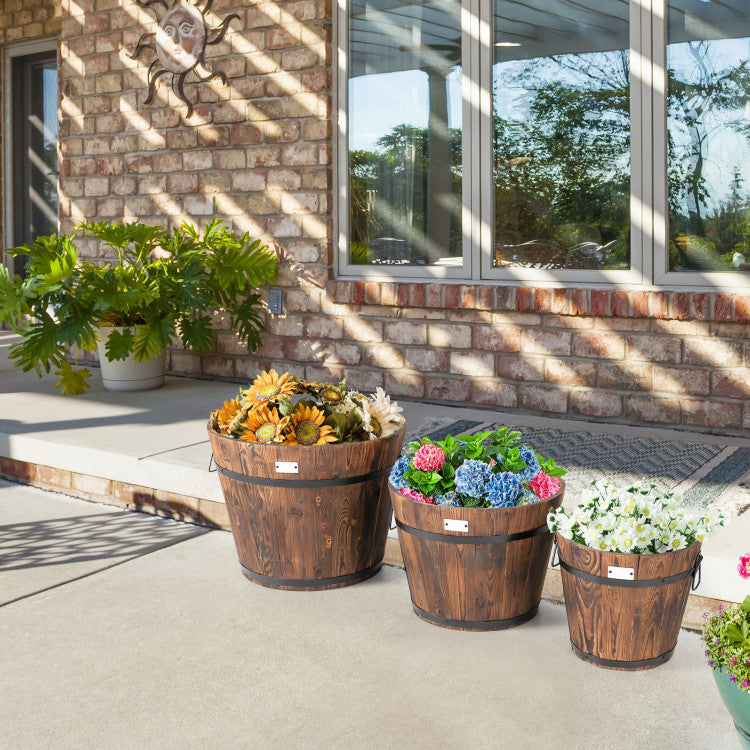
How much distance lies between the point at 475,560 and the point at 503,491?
0.56 ft

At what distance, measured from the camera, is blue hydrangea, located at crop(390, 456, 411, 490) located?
91.0 inches

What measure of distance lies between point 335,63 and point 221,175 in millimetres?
852

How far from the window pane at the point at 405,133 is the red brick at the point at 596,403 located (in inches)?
33.0

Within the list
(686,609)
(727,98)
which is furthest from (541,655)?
(727,98)

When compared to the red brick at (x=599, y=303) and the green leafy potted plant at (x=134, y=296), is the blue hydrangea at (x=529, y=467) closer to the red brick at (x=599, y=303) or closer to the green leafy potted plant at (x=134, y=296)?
the red brick at (x=599, y=303)

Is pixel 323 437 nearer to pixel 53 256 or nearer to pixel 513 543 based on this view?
pixel 513 543

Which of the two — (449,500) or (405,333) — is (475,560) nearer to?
(449,500)

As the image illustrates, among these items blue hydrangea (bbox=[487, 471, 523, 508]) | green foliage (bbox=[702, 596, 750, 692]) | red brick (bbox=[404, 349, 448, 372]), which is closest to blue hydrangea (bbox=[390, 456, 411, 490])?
blue hydrangea (bbox=[487, 471, 523, 508])

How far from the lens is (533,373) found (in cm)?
404

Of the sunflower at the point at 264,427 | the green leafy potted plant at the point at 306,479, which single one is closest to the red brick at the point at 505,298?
the green leafy potted plant at the point at 306,479

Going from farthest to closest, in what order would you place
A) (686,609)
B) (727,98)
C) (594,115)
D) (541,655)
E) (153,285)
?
(153,285) → (594,115) → (727,98) → (686,609) → (541,655)

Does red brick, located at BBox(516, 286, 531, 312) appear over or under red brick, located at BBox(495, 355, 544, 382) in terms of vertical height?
over

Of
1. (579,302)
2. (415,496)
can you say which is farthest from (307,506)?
(579,302)

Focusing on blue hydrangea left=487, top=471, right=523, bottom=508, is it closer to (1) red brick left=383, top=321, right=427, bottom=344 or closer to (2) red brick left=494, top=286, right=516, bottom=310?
(2) red brick left=494, top=286, right=516, bottom=310
